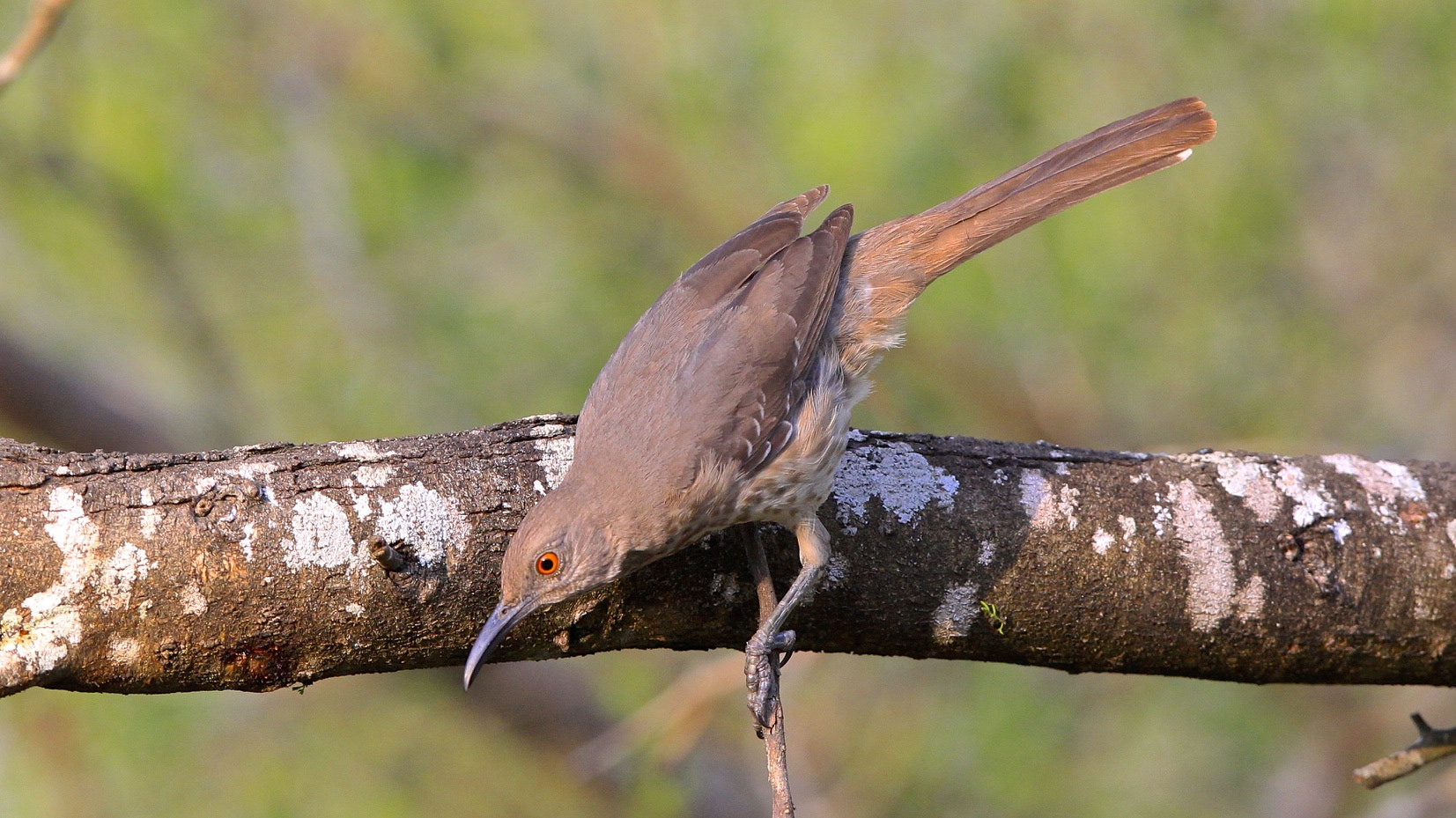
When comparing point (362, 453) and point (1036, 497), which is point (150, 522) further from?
point (1036, 497)

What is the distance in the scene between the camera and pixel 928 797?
6.06m

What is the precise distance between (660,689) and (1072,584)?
329 centimetres

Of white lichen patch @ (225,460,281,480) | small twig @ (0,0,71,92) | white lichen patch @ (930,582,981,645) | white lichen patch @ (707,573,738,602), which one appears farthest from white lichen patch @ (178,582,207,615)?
small twig @ (0,0,71,92)

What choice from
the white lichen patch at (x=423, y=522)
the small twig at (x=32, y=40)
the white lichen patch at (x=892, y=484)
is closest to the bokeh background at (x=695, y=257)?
the small twig at (x=32, y=40)

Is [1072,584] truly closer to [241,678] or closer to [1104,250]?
[241,678]

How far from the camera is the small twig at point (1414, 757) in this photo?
288 centimetres

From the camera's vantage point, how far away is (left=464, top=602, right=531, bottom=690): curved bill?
240 cm

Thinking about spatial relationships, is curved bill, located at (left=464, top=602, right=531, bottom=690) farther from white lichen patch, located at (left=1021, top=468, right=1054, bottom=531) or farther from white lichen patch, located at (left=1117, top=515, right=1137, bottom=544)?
white lichen patch, located at (left=1117, top=515, right=1137, bottom=544)

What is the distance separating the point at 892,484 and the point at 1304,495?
1.06 m

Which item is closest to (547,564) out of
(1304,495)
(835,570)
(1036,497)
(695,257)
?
(835,570)

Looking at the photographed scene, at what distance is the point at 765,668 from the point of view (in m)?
2.63

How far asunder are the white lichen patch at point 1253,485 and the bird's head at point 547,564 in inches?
61.1

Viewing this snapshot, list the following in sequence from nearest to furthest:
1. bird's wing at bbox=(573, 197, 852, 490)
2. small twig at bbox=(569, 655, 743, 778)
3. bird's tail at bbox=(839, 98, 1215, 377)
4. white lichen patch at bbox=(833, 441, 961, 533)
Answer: white lichen patch at bbox=(833, 441, 961, 533)
bird's wing at bbox=(573, 197, 852, 490)
bird's tail at bbox=(839, 98, 1215, 377)
small twig at bbox=(569, 655, 743, 778)

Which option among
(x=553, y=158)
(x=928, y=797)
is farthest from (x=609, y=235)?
(x=928, y=797)
